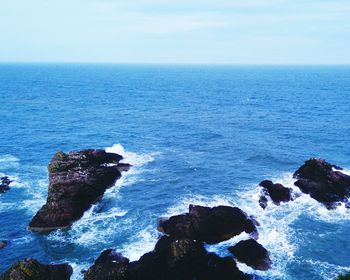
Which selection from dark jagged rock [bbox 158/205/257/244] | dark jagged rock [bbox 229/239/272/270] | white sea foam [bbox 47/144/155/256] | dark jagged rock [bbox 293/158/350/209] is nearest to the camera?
dark jagged rock [bbox 229/239/272/270]

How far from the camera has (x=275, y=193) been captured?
2404 inches

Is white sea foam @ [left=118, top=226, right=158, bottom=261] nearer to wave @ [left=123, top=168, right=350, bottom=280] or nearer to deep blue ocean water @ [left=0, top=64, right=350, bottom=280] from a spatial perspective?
wave @ [left=123, top=168, right=350, bottom=280]

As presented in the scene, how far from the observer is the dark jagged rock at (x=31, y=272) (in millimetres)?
37938

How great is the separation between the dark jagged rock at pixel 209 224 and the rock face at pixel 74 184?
13632mm

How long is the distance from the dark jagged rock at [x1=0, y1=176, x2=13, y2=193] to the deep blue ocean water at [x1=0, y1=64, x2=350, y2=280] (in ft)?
5.34

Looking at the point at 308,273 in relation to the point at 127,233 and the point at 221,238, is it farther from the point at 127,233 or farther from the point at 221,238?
the point at 127,233

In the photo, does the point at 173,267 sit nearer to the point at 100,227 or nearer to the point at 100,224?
the point at 100,227

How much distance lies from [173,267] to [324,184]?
33.7 metres

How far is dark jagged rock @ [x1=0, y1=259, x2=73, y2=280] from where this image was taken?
124 feet

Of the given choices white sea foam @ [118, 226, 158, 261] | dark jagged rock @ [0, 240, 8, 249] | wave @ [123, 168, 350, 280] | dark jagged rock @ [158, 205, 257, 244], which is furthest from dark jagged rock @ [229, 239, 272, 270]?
dark jagged rock @ [0, 240, 8, 249]

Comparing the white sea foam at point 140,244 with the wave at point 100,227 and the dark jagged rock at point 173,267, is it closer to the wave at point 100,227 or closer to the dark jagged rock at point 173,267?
the wave at point 100,227

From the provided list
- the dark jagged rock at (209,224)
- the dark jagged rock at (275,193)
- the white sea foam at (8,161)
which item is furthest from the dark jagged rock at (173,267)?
the white sea foam at (8,161)

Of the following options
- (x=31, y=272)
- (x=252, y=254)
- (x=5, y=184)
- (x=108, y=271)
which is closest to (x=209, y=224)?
(x=252, y=254)

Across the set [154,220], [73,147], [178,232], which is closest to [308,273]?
[178,232]
